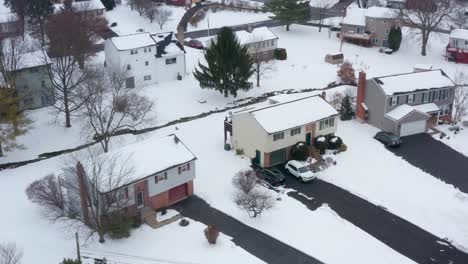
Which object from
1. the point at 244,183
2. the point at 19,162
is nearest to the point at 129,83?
the point at 19,162

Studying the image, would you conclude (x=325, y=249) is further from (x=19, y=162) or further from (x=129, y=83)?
(x=129, y=83)

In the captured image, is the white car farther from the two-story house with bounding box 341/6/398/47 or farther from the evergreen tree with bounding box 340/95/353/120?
the two-story house with bounding box 341/6/398/47

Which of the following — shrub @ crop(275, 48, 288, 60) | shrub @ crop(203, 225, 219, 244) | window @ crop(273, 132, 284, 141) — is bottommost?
shrub @ crop(203, 225, 219, 244)

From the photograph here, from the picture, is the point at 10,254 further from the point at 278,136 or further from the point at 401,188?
the point at 401,188

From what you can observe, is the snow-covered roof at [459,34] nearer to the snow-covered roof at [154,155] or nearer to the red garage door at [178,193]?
the snow-covered roof at [154,155]

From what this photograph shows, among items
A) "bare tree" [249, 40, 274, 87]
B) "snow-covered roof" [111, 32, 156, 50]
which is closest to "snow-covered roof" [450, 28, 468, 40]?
"bare tree" [249, 40, 274, 87]

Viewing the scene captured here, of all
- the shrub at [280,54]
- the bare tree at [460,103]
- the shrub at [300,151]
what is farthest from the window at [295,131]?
the shrub at [280,54]

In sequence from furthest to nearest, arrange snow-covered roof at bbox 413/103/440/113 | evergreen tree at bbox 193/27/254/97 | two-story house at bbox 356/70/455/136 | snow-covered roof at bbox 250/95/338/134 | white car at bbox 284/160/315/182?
evergreen tree at bbox 193/27/254/97
snow-covered roof at bbox 413/103/440/113
two-story house at bbox 356/70/455/136
snow-covered roof at bbox 250/95/338/134
white car at bbox 284/160/315/182

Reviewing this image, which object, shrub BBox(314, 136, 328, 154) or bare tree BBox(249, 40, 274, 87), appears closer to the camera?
shrub BBox(314, 136, 328, 154)
